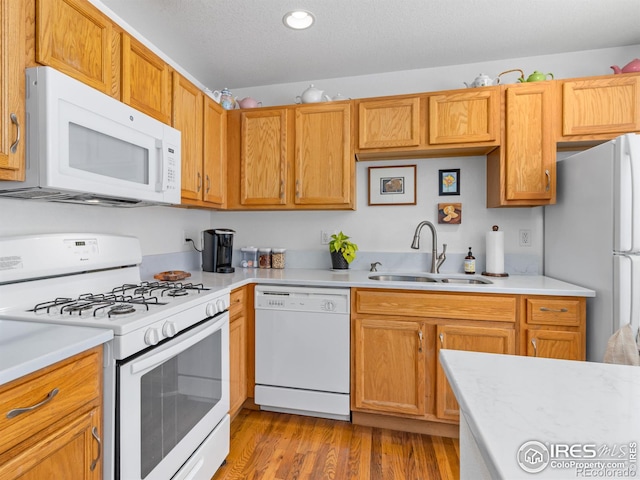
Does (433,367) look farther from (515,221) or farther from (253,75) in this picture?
(253,75)

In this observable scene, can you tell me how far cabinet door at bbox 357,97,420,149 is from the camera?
7.59ft

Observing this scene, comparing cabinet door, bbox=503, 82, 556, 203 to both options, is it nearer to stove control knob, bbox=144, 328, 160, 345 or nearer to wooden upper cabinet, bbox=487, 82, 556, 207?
wooden upper cabinet, bbox=487, 82, 556, 207

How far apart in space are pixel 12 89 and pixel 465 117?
2295 millimetres

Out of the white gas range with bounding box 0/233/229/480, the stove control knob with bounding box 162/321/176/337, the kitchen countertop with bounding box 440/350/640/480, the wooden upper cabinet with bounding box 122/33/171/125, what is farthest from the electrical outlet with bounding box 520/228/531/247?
the wooden upper cabinet with bounding box 122/33/171/125

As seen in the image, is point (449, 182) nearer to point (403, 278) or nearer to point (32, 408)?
point (403, 278)

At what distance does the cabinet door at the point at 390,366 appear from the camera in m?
2.05

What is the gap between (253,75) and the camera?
2689 millimetres

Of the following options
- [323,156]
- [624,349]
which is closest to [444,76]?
[323,156]

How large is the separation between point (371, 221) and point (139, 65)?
5.94 ft

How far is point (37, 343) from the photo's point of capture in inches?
38.5

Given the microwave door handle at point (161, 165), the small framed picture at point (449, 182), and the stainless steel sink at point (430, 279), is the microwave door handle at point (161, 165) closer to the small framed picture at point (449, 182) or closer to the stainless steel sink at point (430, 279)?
the stainless steel sink at point (430, 279)

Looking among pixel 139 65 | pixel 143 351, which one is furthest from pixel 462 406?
pixel 139 65

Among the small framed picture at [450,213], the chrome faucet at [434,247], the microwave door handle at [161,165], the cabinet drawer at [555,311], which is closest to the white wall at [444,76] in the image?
the small framed picture at [450,213]

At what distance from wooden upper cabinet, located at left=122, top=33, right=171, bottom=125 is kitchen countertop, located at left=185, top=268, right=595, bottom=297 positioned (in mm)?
1015
